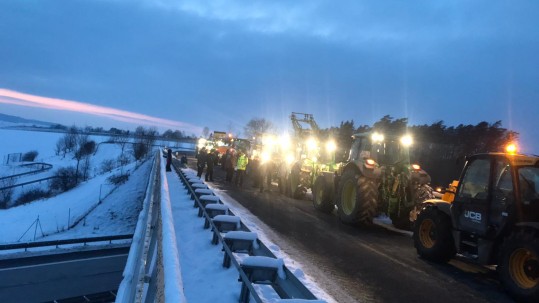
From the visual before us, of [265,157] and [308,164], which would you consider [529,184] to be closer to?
[308,164]

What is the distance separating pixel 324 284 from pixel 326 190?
7741mm

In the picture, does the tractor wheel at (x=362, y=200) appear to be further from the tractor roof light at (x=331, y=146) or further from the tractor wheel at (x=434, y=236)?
the tractor roof light at (x=331, y=146)

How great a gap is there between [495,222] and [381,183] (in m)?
4.95

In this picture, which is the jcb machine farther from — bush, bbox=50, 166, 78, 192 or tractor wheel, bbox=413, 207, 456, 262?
bush, bbox=50, 166, 78, 192

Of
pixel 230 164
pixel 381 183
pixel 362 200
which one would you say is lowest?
pixel 362 200

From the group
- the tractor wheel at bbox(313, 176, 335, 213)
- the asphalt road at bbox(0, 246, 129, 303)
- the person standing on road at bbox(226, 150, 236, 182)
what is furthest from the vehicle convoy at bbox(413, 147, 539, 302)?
the person standing on road at bbox(226, 150, 236, 182)

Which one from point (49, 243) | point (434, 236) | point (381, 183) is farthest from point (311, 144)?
point (49, 243)

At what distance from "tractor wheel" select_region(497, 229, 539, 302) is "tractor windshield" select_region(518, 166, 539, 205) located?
0.63m

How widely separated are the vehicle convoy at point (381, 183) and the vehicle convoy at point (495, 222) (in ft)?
8.79

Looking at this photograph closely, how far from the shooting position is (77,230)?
2522cm

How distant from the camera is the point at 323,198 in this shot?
1409cm

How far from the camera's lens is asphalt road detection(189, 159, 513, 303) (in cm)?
621

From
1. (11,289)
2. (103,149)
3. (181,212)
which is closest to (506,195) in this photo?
(181,212)

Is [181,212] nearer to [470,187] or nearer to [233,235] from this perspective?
[233,235]
